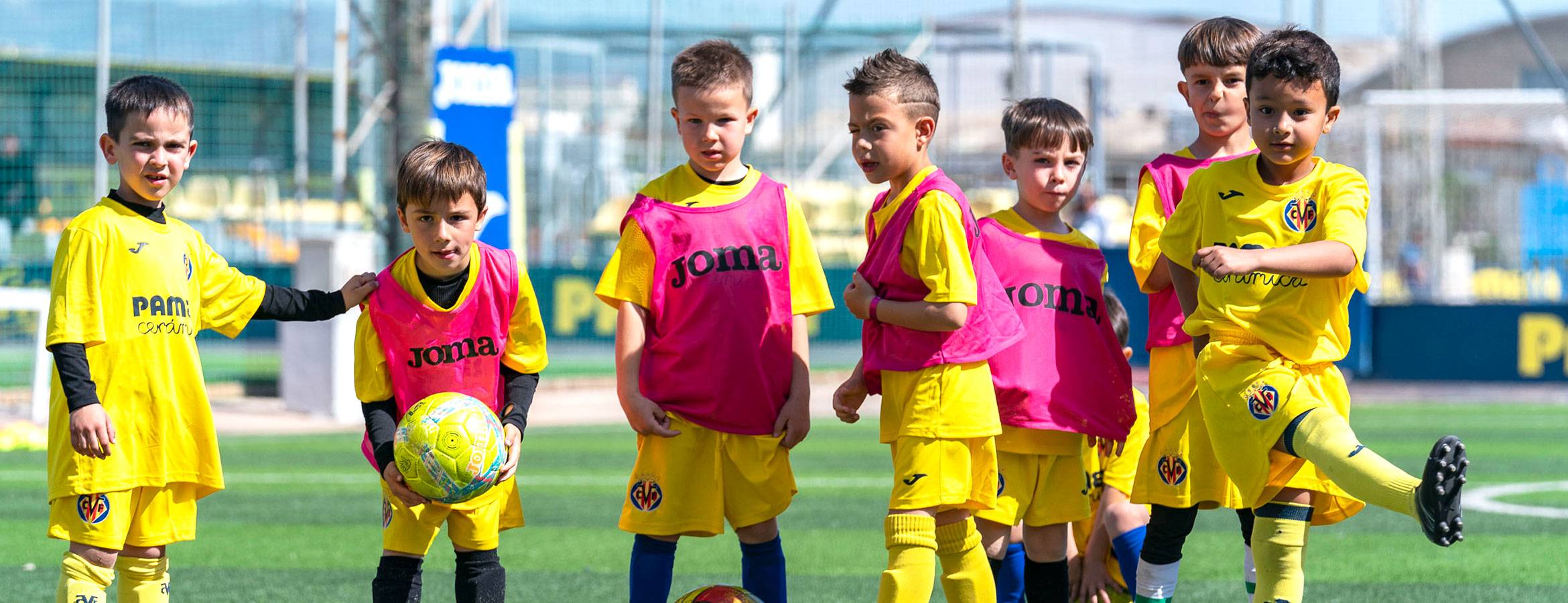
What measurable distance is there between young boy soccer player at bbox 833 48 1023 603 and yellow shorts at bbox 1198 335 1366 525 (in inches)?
22.0

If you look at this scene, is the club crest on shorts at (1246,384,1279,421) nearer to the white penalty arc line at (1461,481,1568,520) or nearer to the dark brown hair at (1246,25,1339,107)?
the dark brown hair at (1246,25,1339,107)

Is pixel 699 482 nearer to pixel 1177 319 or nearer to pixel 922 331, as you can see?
pixel 922 331

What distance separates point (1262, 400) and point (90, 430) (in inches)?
119

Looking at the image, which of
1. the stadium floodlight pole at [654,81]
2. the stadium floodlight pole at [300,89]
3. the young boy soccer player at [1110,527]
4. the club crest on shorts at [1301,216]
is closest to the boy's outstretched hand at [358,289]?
the young boy soccer player at [1110,527]

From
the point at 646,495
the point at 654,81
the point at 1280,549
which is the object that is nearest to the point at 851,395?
the point at 646,495

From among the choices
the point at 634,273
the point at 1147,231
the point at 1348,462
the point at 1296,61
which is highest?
the point at 1296,61

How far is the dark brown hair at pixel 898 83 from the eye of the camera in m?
4.25

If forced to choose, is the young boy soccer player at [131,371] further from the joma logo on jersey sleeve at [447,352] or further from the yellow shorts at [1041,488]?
the yellow shorts at [1041,488]

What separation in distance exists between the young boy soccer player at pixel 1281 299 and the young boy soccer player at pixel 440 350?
6.27 ft

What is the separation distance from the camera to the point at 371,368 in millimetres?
4348

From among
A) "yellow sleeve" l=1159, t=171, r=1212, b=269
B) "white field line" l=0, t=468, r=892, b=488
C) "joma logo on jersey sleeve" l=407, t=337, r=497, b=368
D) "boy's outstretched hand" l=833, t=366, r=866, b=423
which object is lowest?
"white field line" l=0, t=468, r=892, b=488

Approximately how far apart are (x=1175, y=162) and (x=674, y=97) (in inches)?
60.9

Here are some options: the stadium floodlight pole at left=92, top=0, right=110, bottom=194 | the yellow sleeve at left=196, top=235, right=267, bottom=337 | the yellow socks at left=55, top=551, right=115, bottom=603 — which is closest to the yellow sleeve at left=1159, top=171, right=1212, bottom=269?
the yellow sleeve at left=196, top=235, right=267, bottom=337

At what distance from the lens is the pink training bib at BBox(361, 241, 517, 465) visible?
4.32 meters
